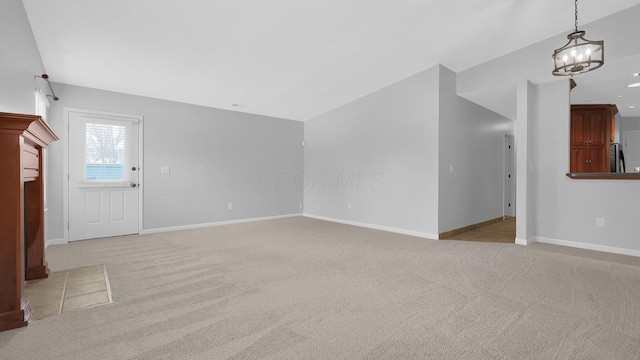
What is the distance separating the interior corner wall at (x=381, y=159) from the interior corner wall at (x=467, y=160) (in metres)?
0.21

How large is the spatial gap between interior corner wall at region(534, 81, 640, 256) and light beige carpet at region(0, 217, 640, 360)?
36cm

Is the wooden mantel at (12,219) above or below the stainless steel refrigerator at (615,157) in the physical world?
below

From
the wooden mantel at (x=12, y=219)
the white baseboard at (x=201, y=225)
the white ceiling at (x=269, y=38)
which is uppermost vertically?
the white ceiling at (x=269, y=38)

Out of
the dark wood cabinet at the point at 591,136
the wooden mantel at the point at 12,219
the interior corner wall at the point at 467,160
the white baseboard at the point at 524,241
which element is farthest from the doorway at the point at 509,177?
the wooden mantel at the point at 12,219

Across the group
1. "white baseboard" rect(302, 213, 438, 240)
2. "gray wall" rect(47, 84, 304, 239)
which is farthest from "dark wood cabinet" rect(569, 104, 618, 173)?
"gray wall" rect(47, 84, 304, 239)

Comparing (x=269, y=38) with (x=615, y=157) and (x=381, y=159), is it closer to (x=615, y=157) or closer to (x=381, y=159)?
(x=381, y=159)

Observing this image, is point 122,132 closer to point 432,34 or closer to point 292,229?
point 292,229

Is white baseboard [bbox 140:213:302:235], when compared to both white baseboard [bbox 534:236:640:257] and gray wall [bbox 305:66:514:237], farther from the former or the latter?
white baseboard [bbox 534:236:640:257]

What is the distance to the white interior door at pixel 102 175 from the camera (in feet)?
14.5

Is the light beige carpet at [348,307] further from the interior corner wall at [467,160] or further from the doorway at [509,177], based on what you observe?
the doorway at [509,177]

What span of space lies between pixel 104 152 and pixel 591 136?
30.4ft

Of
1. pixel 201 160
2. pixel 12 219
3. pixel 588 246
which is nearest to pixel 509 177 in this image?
pixel 588 246

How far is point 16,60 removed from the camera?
2.52 m

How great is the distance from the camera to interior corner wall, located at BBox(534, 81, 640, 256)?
376cm
